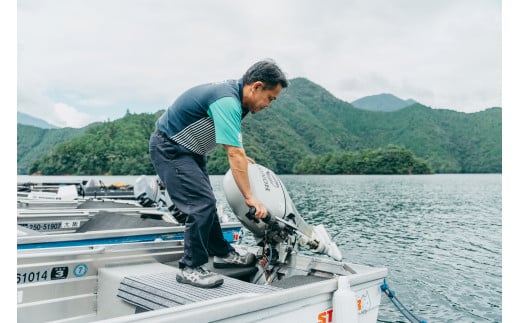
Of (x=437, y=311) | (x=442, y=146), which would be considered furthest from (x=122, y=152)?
(x=442, y=146)

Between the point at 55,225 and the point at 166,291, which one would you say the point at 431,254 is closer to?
the point at 55,225

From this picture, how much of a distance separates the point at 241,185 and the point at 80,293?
1.69m

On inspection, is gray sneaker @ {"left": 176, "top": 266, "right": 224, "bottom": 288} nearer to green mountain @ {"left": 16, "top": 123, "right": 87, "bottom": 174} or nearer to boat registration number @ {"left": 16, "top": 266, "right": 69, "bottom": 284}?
boat registration number @ {"left": 16, "top": 266, "right": 69, "bottom": 284}

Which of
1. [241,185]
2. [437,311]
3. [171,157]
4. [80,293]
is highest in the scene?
[171,157]

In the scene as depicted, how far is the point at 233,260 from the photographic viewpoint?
3.89 meters

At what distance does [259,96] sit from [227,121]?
42cm

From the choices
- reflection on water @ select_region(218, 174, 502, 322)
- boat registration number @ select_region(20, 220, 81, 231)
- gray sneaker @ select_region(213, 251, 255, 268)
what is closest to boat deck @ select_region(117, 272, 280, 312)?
gray sneaker @ select_region(213, 251, 255, 268)

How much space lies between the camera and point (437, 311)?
23.5 feet

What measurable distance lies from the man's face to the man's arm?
440mm

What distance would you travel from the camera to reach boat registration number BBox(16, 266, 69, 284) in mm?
3285

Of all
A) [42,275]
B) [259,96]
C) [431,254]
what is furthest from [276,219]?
[431,254]

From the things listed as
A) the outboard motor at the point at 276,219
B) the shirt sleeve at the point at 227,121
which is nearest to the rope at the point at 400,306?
the outboard motor at the point at 276,219

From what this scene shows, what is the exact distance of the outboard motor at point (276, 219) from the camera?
3.88 meters
